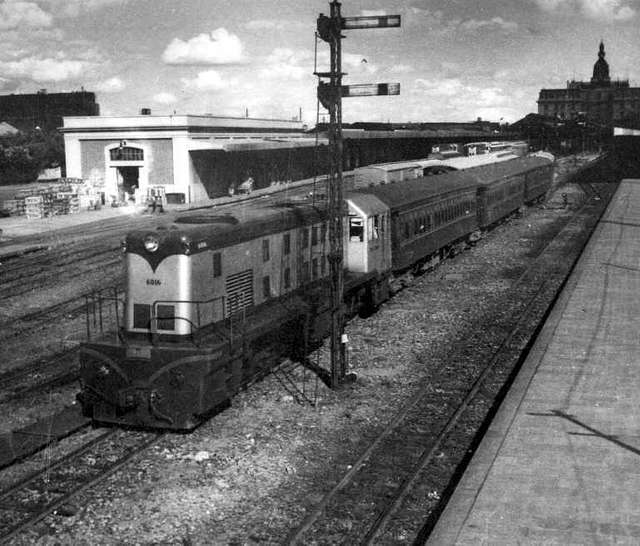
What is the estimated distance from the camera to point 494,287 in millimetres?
23312

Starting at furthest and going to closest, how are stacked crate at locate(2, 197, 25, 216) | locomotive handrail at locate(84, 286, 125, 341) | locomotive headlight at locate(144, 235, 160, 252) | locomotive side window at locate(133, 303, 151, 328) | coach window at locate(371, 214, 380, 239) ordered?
stacked crate at locate(2, 197, 25, 216), coach window at locate(371, 214, 380, 239), locomotive handrail at locate(84, 286, 125, 341), locomotive side window at locate(133, 303, 151, 328), locomotive headlight at locate(144, 235, 160, 252)

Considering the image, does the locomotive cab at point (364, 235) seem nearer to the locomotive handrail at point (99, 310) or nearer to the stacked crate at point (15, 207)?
the locomotive handrail at point (99, 310)

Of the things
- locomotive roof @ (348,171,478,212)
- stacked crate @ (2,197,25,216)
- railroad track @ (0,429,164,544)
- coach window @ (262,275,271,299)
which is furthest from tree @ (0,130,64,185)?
railroad track @ (0,429,164,544)

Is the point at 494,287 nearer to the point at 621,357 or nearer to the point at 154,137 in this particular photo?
the point at 621,357

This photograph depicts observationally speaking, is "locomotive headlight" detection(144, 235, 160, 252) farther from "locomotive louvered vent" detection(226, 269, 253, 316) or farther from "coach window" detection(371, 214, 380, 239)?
"coach window" detection(371, 214, 380, 239)

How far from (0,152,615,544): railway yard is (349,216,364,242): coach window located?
2206 mm

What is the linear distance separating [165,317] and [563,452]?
6239mm

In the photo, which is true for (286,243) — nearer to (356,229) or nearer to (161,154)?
(356,229)

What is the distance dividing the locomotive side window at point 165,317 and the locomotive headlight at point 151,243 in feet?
3.04

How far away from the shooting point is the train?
11.2m

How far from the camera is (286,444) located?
1123 centimetres

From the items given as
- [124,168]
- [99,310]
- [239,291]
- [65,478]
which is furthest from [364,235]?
[124,168]

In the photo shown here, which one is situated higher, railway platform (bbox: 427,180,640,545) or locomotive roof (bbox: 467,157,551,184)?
locomotive roof (bbox: 467,157,551,184)

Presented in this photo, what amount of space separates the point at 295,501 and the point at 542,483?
121 inches
